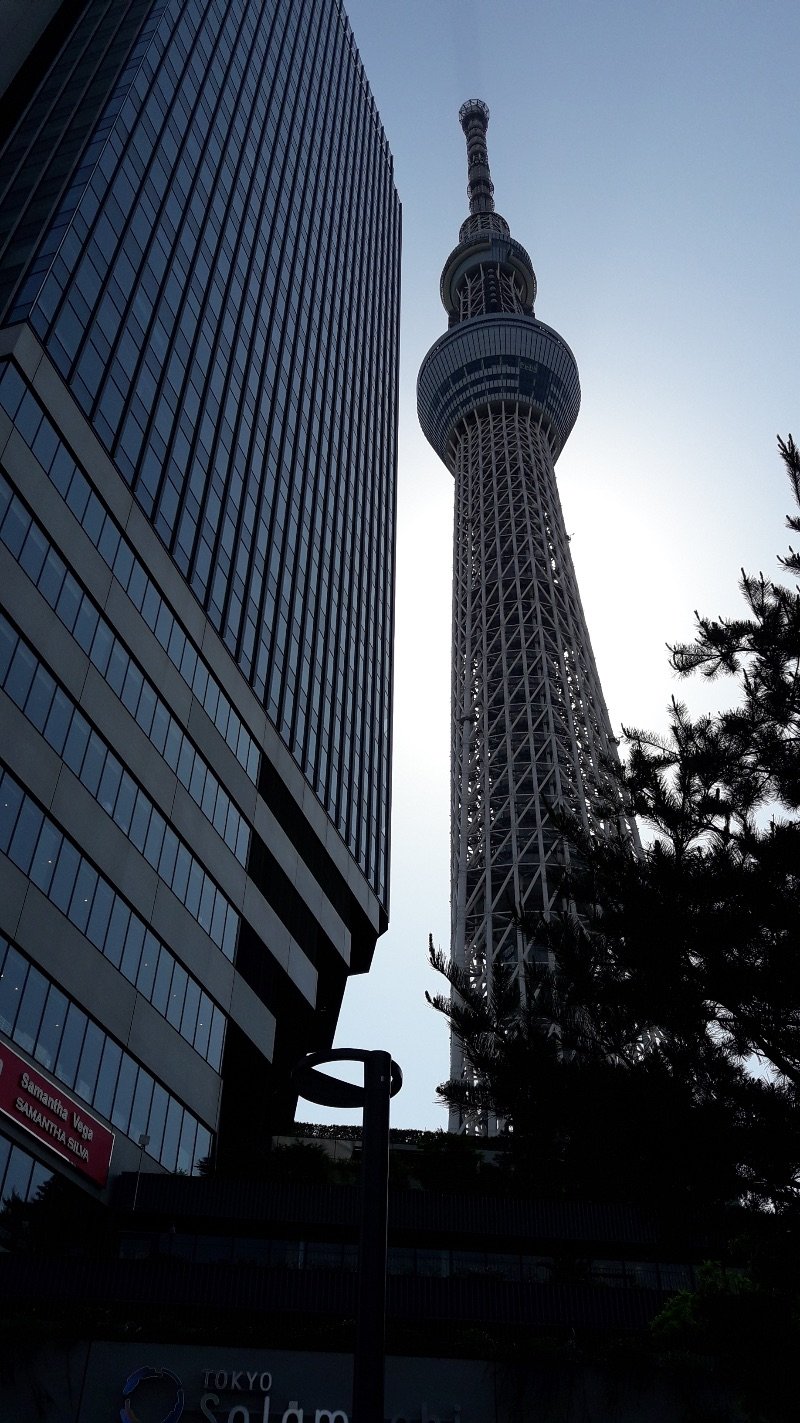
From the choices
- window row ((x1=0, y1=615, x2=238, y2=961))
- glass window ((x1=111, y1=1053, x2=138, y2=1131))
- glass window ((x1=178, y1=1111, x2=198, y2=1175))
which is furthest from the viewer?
glass window ((x1=178, y1=1111, x2=198, y2=1175))

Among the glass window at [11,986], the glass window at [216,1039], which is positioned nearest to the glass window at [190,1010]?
the glass window at [216,1039]

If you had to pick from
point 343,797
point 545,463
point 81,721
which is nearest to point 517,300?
point 545,463

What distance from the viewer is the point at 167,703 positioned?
39.9m

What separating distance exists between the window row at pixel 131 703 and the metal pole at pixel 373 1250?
81.3 feet

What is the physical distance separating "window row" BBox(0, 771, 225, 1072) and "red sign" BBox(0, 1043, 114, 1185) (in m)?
4.44

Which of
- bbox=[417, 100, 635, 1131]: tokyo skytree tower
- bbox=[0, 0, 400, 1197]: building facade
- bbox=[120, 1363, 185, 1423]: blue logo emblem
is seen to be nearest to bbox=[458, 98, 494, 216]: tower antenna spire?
bbox=[417, 100, 635, 1131]: tokyo skytree tower

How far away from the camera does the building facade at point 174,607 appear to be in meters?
31.8

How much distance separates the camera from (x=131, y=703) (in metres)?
37.2

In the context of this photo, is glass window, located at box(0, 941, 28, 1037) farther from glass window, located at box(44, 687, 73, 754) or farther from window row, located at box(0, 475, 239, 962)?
window row, located at box(0, 475, 239, 962)

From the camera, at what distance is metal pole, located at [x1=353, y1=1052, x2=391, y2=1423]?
7.86 m

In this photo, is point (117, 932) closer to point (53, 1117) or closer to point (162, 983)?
point (162, 983)

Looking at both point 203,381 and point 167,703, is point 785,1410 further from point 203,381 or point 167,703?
point 203,381

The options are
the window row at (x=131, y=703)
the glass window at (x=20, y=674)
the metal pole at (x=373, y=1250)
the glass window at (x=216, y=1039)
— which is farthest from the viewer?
the glass window at (x=216, y=1039)

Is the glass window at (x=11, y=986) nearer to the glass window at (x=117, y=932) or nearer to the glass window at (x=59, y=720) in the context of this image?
the glass window at (x=117, y=932)
